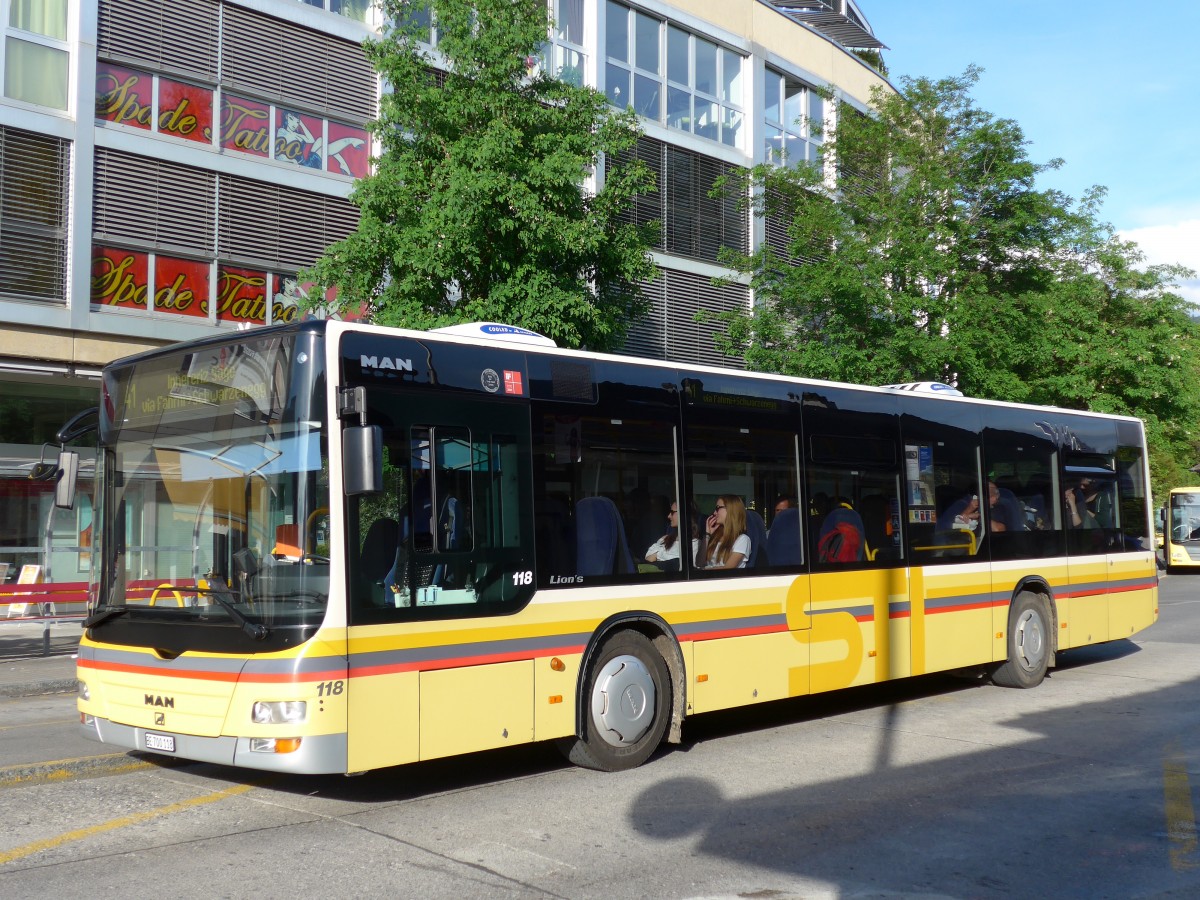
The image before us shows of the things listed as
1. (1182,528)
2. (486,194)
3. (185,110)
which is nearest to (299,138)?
(185,110)

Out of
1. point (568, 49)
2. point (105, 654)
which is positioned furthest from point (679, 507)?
point (568, 49)

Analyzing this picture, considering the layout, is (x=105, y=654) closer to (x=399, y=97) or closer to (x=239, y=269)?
(x=399, y=97)

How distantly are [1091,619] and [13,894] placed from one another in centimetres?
1178

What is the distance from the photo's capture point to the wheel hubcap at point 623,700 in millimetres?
8258

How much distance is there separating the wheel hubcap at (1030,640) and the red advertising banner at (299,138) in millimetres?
14554

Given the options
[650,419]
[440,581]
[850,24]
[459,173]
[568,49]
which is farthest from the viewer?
[850,24]

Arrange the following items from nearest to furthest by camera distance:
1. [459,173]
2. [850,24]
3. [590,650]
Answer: [590,650] < [459,173] < [850,24]

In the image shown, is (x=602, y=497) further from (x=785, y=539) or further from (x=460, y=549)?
(x=785, y=539)

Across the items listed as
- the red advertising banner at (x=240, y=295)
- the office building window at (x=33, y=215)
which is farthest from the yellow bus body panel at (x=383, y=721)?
the red advertising banner at (x=240, y=295)

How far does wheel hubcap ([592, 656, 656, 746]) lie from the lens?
8.26 meters

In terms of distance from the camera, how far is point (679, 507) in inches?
353

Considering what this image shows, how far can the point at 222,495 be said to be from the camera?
22.9ft

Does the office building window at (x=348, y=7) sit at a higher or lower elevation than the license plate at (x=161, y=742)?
higher

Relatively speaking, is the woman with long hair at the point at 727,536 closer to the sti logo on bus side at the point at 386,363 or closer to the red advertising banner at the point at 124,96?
the sti logo on bus side at the point at 386,363
